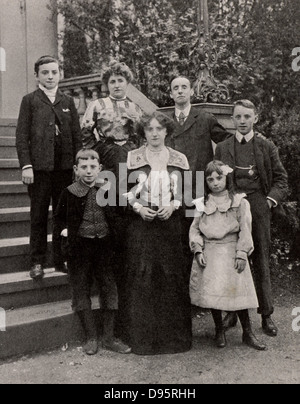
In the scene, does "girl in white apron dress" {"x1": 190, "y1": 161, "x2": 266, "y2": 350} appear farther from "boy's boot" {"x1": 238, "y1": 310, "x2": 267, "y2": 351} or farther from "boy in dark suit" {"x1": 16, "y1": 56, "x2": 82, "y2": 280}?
"boy in dark suit" {"x1": 16, "y1": 56, "x2": 82, "y2": 280}

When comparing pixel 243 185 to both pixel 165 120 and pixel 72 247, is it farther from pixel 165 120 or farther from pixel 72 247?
pixel 72 247

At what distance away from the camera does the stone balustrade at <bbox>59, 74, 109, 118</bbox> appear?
6777 millimetres

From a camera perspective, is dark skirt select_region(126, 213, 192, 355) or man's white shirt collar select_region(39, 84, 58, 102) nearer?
dark skirt select_region(126, 213, 192, 355)

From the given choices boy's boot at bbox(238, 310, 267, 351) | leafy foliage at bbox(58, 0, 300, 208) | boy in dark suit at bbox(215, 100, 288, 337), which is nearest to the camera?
boy's boot at bbox(238, 310, 267, 351)

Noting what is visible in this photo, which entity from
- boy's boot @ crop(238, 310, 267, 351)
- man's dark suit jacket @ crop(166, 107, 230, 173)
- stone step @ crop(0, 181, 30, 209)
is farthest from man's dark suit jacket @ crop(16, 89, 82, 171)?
boy's boot @ crop(238, 310, 267, 351)

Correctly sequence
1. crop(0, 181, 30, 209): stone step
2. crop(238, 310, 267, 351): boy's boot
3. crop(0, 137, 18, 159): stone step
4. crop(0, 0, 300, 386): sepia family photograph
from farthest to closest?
crop(0, 137, 18, 159): stone step < crop(0, 181, 30, 209): stone step < crop(238, 310, 267, 351): boy's boot < crop(0, 0, 300, 386): sepia family photograph

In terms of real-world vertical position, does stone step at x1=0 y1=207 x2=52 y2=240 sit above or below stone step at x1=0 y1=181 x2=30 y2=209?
below

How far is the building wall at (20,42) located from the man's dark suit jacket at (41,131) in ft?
14.8

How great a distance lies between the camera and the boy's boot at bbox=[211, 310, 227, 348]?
426cm

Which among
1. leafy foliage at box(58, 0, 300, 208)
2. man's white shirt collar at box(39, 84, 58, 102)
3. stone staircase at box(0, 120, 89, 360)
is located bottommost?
stone staircase at box(0, 120, 89, 360)

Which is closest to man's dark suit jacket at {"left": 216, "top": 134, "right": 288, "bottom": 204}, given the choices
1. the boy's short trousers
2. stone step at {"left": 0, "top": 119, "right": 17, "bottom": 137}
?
the boy's short trousers

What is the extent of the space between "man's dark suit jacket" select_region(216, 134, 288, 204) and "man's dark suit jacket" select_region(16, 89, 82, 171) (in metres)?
1.25

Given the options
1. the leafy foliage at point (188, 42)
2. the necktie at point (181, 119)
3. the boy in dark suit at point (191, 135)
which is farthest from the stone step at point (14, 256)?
the leafy foliage at point (188, 42)

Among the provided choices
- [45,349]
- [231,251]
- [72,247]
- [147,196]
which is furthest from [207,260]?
[45,349]
